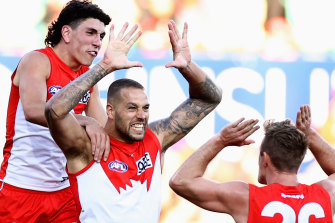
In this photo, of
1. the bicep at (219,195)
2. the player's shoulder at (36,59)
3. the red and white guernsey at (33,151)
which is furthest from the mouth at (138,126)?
the player's shoulder at (36,59)

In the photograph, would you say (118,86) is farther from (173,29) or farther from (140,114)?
(173,29)

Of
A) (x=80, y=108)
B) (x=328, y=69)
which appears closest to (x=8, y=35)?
(x=80, y=108)

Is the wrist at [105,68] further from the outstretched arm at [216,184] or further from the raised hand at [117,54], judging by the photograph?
the outstretched arm at [216,184]

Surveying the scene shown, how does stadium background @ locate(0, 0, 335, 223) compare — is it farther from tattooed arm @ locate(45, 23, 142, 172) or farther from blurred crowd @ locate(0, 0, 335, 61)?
tattooed arm @ locate(45, 23, 142, 172)

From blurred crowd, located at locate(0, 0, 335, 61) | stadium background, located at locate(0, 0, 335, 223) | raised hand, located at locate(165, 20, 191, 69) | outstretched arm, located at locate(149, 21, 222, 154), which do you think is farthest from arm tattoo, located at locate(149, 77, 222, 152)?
blurred crowd, located at locate(0, 0, 335, 61)

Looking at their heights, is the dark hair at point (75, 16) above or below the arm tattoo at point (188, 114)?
above

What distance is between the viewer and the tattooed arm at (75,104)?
3711mm

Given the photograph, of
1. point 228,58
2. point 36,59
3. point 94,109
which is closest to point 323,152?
point 94,109

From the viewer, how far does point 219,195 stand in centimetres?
369

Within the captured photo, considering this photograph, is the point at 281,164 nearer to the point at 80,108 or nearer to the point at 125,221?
the point at 125,221

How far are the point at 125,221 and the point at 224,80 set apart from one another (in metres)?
4.51

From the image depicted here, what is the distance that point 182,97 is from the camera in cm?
792

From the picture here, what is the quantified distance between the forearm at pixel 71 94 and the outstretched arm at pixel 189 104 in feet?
2.03

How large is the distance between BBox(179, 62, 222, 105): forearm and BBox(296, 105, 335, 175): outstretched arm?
64cm
